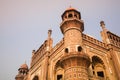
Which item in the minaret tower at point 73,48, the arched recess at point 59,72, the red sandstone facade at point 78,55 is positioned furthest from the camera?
the arched recess at point 59,72

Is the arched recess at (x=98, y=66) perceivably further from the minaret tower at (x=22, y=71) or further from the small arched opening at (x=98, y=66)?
the minaret tower at (x=22, y=71)

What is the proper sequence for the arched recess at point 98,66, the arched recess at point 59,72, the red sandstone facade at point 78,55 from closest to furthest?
the red sandstone facade at point 78,55 < the arched recess at point 98,66 < the arched recess at point 59,72

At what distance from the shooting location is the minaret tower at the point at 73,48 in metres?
14.1

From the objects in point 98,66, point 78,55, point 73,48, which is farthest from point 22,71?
point 78,55

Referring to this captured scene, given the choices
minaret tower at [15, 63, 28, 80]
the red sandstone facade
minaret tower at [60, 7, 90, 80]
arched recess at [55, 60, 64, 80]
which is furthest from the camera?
minaret tower at [15, 63, 28, 80]

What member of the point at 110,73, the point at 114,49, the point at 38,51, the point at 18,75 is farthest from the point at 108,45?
the point at 18,75

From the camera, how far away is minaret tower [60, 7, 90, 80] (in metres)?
14.1

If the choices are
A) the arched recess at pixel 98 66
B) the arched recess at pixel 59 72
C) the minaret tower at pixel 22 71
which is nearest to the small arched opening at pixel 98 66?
the arched recess at pixel 98 66

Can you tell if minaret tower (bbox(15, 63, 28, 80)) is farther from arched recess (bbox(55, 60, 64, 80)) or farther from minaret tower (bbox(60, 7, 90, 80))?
minaret tower (bbox(60, 7, 90, 80))

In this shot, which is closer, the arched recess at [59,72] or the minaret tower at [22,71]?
the arched recess at [59,72]

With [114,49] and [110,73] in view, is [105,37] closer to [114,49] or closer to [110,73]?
[114,49]


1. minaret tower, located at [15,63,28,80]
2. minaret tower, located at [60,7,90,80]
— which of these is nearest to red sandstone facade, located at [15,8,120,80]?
minaret tower, located at [60,7,90,80]

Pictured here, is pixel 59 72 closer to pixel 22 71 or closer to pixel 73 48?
pixel 73 48

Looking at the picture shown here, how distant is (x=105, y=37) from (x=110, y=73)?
4983 mm
